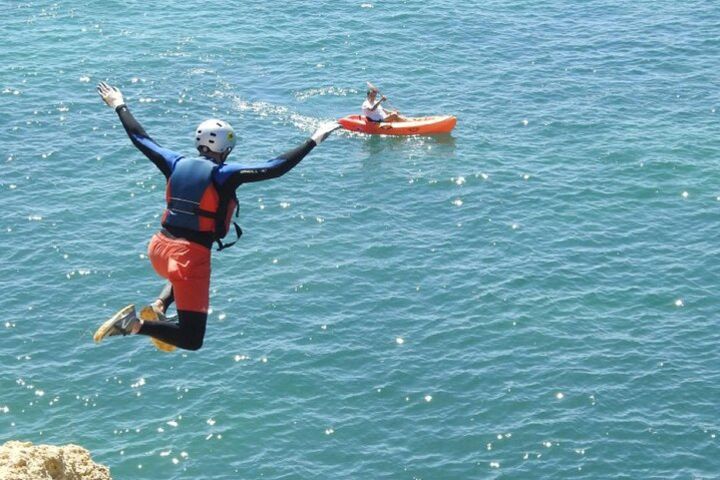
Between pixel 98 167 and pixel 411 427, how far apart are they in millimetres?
21330

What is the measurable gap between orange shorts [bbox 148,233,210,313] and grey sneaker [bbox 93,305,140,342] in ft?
2.73

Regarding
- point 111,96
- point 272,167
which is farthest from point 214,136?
point 111,96

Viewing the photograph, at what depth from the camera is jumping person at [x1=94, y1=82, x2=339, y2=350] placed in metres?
18.3

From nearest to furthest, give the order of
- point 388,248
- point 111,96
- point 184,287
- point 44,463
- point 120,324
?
point 120,324 < point 44,463 < point 184,287 < point 111,96 < point 388,248

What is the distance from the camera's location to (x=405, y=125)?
55.4 metres

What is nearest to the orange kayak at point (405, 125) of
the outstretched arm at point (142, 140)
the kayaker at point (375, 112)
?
the kayaker at point (375, 112)

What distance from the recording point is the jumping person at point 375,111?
2168 inches

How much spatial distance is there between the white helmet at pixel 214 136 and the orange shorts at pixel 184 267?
1.46 meters

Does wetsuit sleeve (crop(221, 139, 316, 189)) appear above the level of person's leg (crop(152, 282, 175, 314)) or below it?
above

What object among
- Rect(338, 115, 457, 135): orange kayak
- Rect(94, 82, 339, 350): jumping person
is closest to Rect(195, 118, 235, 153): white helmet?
Rect(94, 82, 339, 350): jumping person

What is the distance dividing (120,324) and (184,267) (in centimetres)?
131

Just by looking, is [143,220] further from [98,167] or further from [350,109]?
[350,109]

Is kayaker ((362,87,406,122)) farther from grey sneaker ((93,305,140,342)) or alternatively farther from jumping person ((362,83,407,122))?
grey sneaker ((93,305,140,342))

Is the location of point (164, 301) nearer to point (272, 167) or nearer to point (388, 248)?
point (272, 167)
